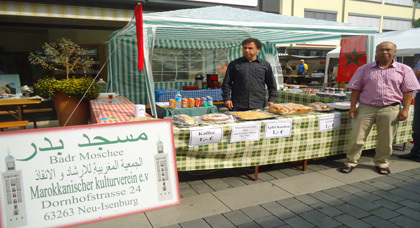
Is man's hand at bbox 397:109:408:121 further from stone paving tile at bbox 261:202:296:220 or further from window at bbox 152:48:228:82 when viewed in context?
window at bbox 152:48:228:82

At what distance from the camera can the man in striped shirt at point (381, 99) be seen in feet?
10.8

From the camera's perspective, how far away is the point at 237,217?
2506mm

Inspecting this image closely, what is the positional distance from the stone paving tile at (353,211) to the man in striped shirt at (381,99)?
1.01 m

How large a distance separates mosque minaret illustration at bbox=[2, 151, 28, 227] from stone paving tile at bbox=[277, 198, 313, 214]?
2304 millimetres

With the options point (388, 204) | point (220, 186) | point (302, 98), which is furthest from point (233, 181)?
point (302, 98)

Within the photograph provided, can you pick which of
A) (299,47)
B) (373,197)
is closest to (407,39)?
(299,47)

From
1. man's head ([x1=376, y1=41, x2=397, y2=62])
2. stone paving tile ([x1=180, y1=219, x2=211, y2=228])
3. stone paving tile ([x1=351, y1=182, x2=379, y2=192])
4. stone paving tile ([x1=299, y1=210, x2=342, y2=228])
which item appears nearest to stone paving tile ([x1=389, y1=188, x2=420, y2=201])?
stone paving tile ([x1=351, y1=182, x2=379, y2=192])

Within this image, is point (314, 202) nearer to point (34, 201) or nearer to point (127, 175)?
point (127, 175)

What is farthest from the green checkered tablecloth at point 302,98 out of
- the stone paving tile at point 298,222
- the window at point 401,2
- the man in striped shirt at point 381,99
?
the window at point 401,2

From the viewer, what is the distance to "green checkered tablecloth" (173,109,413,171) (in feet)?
9.82

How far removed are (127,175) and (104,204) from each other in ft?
0.98

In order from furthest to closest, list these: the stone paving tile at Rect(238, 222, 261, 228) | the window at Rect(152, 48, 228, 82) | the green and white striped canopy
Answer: the window at Rect(152, 48, 228, 82) → the green and white striped canopy → the stone paving tile at Rect(238, 222, 261, 228)

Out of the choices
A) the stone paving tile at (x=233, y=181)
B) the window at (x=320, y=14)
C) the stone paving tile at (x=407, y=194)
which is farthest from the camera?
the window at (x=320, y=14)

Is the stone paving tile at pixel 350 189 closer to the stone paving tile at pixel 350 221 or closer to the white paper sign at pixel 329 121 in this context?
the stone paving tile at pixel 350 221
